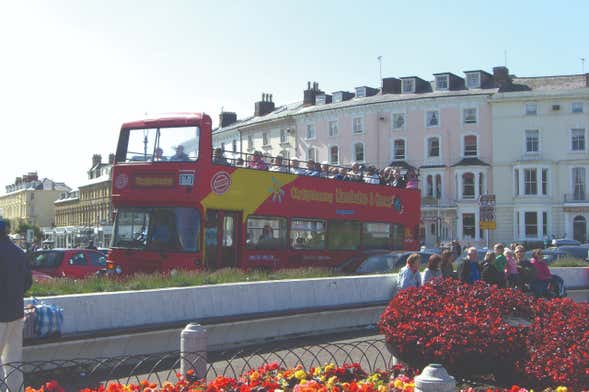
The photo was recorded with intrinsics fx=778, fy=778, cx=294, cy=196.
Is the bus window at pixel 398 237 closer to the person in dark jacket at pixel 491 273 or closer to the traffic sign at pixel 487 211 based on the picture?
the traffic sign at pixel 487 211

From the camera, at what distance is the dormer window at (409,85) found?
65.5 meters

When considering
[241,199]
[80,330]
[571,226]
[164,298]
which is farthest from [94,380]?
[571,226]

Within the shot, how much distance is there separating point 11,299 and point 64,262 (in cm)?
1464

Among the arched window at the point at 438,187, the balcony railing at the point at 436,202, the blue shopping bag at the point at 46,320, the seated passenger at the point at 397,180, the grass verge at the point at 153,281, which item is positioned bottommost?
the blue shopping bag at the point at 46,320

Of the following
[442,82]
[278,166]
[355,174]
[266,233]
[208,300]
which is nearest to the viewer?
[208,300]

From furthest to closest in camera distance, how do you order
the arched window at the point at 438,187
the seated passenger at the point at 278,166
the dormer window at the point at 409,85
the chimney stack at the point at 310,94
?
the chimney stack at the point at 310,94
the dormer window at the point at 409,85
the arched window at the point at 438,187
the seated passenger at the point at 278,166

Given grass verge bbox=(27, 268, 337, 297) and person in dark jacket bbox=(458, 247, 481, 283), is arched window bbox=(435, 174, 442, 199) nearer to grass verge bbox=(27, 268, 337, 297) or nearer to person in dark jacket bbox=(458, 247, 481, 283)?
grass verge bbox=(27, 268, 337, 297)

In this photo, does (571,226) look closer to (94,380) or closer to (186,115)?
(186,115)

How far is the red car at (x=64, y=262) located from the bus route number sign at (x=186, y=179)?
5.84 metres

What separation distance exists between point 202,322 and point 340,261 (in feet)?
34.7

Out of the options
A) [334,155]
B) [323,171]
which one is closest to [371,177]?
[323,171]

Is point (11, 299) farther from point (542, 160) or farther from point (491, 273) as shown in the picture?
point (542, 160)

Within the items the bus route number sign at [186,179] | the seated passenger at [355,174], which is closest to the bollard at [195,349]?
the bus route number sign at [186,179]

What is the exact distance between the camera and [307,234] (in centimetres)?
2078
